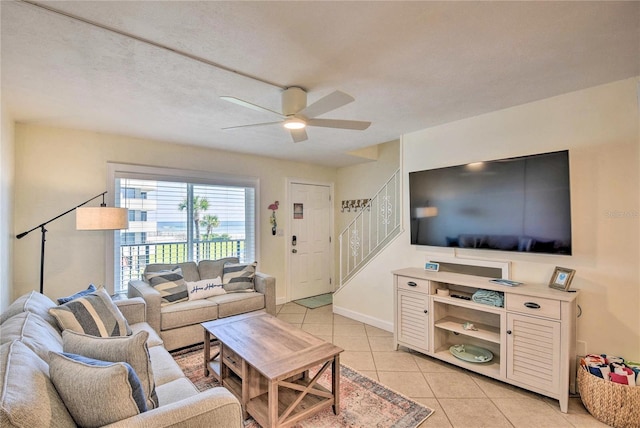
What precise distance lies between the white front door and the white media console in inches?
93.0

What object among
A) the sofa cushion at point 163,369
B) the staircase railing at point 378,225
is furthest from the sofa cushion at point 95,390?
the staircase railing at point 378,225

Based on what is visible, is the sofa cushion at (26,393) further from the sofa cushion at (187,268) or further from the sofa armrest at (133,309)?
the sofa cushion at (187,268)

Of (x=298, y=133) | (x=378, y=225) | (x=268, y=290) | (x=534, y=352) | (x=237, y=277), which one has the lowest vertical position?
(x=534, y=352)

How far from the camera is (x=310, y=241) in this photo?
5.39 metres

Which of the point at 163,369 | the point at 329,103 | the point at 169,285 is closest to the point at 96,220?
the point at 169,285

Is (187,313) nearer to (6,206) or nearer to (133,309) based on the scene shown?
(133,309)

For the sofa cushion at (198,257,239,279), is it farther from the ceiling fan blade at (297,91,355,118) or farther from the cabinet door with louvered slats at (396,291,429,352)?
the ceiling fan blade at (297,91,355,118)

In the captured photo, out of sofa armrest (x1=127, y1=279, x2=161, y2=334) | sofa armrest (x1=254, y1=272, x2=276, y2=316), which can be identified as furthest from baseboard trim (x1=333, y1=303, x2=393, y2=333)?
sofa armrest (x1=127, y1=279, x2=161, y2=334)

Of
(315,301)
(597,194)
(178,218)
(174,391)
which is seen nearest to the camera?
(174,391)

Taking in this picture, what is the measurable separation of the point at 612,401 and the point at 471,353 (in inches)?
37.9

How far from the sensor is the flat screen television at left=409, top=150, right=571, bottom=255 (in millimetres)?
2402

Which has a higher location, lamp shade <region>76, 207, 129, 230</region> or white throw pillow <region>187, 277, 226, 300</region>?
lamp shade <region>76, 207, 129, 230</region>

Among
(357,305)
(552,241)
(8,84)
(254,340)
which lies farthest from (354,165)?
(8,84)

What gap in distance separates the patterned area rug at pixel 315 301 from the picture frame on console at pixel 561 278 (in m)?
3.22
